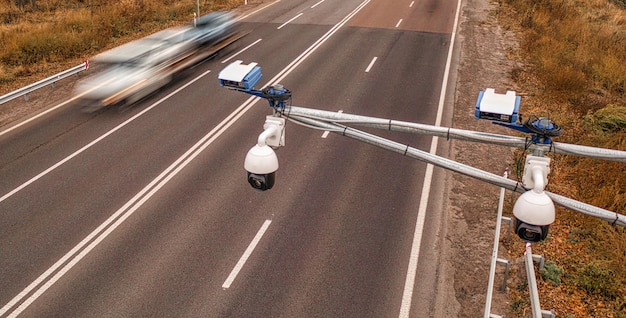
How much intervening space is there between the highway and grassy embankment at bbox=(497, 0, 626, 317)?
8.97 feet

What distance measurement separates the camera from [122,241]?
10844 millimetres

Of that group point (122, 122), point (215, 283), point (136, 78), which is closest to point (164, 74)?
point (136, 78)

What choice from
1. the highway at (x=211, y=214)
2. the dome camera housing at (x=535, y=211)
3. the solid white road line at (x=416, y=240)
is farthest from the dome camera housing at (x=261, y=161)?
the solid white road line at (x=416, y=240)

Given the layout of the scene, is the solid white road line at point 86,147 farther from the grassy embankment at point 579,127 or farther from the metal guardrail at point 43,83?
the grassy embankment at point 579,127

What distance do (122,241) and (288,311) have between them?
441 cm

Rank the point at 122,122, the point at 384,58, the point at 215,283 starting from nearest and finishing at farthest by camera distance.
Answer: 1. the point at 215,283
2. the point at 122,122
3. the point at 384,58

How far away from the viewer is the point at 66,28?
24.8 meters

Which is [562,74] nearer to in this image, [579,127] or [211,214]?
[579,127]

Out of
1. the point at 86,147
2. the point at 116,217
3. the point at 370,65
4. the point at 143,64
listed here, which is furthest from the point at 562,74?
the point at 86,147

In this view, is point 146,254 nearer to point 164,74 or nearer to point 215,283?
point 215,283

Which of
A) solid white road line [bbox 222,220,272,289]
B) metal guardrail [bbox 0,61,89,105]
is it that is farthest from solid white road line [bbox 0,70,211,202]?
solid white road line [bbox 222,220,272,289]

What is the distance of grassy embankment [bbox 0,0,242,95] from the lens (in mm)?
21234

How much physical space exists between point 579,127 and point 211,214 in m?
12.8

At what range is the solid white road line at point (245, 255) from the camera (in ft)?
32.0
